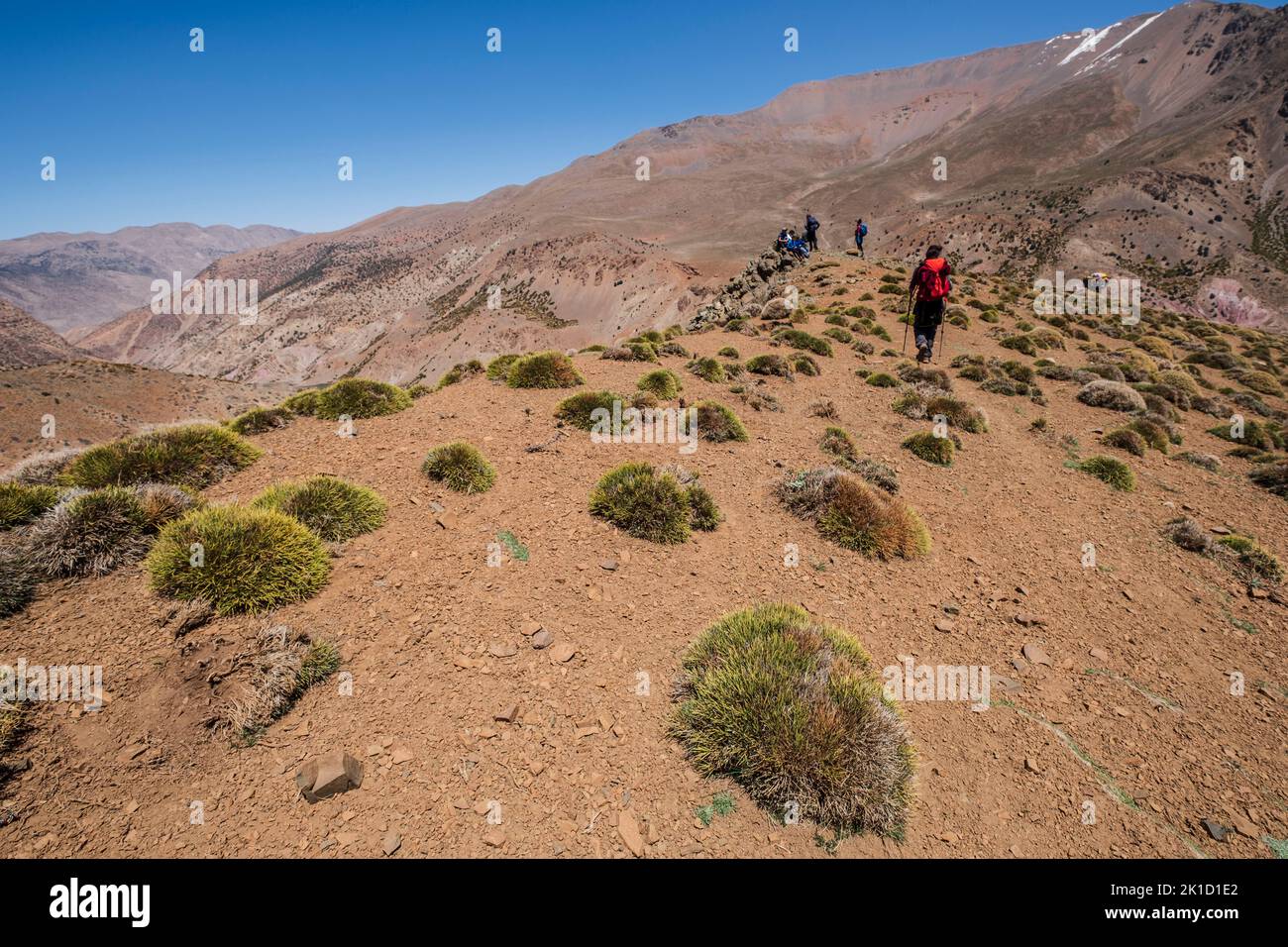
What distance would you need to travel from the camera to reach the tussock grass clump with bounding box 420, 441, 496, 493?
26.1 ft

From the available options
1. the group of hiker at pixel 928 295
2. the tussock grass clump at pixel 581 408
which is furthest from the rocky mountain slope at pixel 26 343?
the group of hiker at pixel 928 295

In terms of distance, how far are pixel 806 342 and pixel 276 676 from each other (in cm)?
1860

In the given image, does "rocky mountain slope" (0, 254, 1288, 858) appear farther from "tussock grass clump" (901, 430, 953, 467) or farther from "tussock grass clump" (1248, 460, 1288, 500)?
"tussock grass clump" (1248, 460, 1288, 500)

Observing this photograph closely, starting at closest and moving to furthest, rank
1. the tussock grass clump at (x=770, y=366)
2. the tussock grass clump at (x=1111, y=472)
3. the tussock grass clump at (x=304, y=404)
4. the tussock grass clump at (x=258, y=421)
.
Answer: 1. the tussock grass clump at (x=258, y=421)
2. the tussock grass clump at (x=304, y=404)
3. the tussock grass clump at (x=1111, y=472)
4. the tussock grass clump at (x=770, y=366)

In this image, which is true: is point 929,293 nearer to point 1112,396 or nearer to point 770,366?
point 770,366

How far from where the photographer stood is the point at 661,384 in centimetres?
1292

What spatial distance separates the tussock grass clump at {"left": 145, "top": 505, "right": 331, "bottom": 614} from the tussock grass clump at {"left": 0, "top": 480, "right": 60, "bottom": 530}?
1.57 meters

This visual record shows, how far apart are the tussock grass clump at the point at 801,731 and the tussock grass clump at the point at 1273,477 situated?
14449 mm

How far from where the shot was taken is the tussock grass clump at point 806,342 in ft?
61.5

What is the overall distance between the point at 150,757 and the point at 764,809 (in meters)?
4.65

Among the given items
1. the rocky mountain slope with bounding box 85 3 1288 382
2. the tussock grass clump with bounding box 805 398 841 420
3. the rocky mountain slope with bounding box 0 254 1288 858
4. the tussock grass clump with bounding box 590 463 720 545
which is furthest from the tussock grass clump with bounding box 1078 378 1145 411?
the rocky mountain slope with bounding box 85 3 1288 382

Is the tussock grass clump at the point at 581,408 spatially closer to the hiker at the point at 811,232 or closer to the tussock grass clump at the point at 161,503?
the tussock grass clump at the point at 161,503
